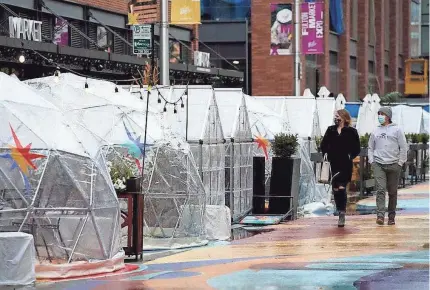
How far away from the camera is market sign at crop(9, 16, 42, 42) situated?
94.5ft

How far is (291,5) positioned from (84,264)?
97.6 feet

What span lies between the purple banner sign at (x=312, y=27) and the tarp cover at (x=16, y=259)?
30.6 metres

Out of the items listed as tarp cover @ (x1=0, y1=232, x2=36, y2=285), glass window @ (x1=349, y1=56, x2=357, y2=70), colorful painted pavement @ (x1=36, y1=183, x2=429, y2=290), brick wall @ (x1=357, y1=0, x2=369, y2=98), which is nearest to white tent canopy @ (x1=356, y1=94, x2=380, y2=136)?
colorful painted pavement @ (x1=36, y1=183, x2=429, y2=290)

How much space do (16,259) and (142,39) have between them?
554 inches

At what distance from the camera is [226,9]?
2373 inches

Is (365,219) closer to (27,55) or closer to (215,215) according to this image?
(215,215)

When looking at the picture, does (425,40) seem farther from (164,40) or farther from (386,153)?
(386,153)

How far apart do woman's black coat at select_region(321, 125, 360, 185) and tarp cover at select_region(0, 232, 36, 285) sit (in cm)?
869

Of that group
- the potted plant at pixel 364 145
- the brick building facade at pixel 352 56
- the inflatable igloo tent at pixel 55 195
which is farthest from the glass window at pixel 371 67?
the inflatable igloo tent at pixel 55 195

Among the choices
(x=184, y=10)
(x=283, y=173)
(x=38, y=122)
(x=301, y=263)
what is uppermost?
(x=184, y=10)

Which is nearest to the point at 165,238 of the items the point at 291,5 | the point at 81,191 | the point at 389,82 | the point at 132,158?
the point at 132,158

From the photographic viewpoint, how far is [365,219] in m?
21.4

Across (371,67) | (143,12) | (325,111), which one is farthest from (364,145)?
(371,67)

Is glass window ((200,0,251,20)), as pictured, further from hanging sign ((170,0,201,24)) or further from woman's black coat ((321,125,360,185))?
woman's black coat ((321,125,360,185))
